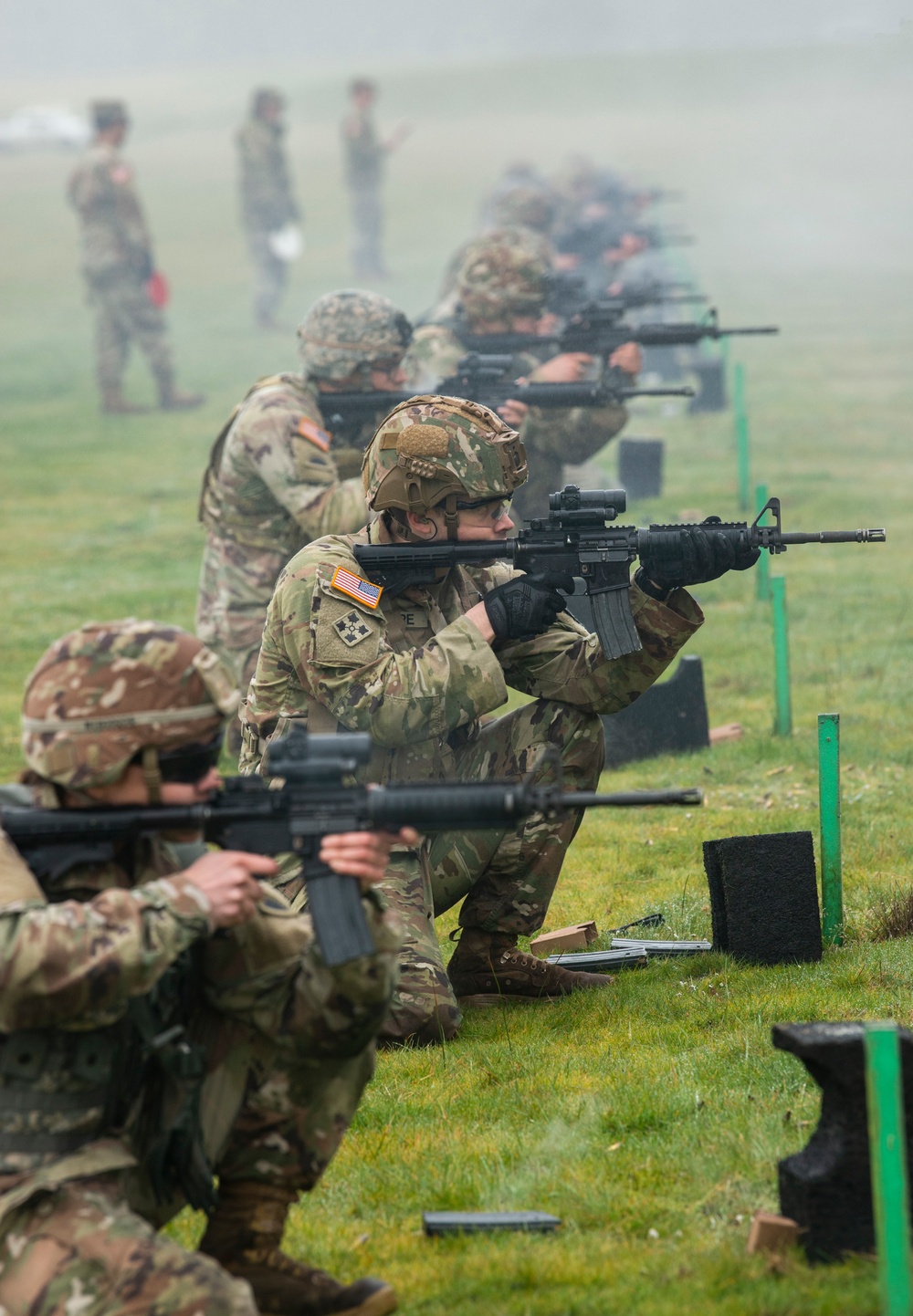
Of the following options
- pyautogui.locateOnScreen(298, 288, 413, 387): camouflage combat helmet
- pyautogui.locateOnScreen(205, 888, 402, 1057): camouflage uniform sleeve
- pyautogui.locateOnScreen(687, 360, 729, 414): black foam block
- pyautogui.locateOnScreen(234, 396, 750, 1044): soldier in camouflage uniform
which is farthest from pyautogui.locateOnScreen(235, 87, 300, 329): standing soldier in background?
pyautogui.locateOnScreen(205, 888, 402, 1057): camouflage uniform sleeve

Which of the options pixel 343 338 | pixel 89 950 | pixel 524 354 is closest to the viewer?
pixel 89 950

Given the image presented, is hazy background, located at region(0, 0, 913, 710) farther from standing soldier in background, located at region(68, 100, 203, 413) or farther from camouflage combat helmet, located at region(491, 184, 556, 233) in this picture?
camouflage combat helmet, located at region(491, 184, 556, 233)

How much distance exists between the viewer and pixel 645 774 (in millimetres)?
9109

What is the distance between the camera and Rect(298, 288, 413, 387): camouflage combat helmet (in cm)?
949

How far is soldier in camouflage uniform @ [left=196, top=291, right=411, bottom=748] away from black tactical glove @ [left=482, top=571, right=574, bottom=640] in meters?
3.05

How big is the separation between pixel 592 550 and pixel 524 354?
7.28 m

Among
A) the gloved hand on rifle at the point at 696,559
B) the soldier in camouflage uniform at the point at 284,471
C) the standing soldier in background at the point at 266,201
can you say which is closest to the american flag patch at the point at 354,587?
the gloved hand on rifle at the point at 696,559

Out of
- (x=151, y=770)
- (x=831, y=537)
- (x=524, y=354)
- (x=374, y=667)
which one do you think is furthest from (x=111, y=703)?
(x=524, y=354)

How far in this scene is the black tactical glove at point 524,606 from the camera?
5949 millimetres

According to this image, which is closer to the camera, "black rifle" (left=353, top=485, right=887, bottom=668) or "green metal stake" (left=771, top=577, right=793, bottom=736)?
"black rifle" (left=353, top=485, right=887, bottom=668)

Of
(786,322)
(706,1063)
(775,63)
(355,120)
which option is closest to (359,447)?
(706,1063)

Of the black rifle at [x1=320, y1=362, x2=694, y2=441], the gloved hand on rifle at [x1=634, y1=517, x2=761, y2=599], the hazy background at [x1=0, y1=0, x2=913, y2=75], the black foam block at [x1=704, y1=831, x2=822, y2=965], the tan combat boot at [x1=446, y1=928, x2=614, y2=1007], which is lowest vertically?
the tan combat boot at [x1=446, y1=928, x2=614, y2=1007]

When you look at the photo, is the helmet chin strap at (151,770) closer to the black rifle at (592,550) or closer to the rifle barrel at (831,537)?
the black rifle at (592,550)

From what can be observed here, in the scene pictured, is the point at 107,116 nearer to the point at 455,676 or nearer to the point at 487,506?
the point at 487,506
